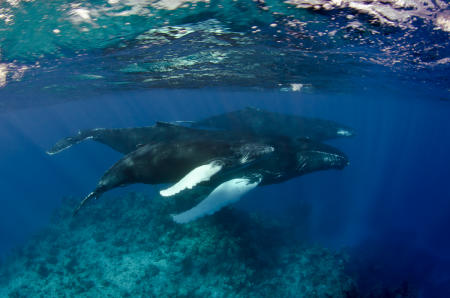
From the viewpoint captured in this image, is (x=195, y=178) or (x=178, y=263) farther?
(x=178, y=263)

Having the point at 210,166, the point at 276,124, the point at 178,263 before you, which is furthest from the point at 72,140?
the point at 276,124

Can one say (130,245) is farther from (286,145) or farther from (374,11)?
(374,11)

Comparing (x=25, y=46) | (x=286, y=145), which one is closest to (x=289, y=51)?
(x=286, y=145)

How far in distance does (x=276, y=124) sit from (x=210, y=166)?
1093 centimetres

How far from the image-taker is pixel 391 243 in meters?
21.5

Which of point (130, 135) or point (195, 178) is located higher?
point (195, 178)

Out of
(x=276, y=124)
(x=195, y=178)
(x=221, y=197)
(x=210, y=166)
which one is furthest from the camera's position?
(x=276, y=124)

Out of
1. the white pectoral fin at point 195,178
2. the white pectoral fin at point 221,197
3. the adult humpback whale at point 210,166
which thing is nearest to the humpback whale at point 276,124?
the adult humpback whale at point 210,166

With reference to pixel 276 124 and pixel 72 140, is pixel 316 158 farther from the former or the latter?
pixel 72 140

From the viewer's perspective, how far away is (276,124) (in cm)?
1559

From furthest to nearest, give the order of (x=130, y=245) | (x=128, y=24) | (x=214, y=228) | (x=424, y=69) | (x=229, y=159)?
(x=424, y=69) < (x=130, y=245) < (x=214, y=228) < (x=128, y=24) < (x=229, y=159)

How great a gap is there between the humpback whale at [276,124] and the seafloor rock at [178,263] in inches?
205

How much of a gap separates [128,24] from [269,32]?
17.3 ft

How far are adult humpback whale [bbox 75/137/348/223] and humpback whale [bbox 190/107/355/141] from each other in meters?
7.93
